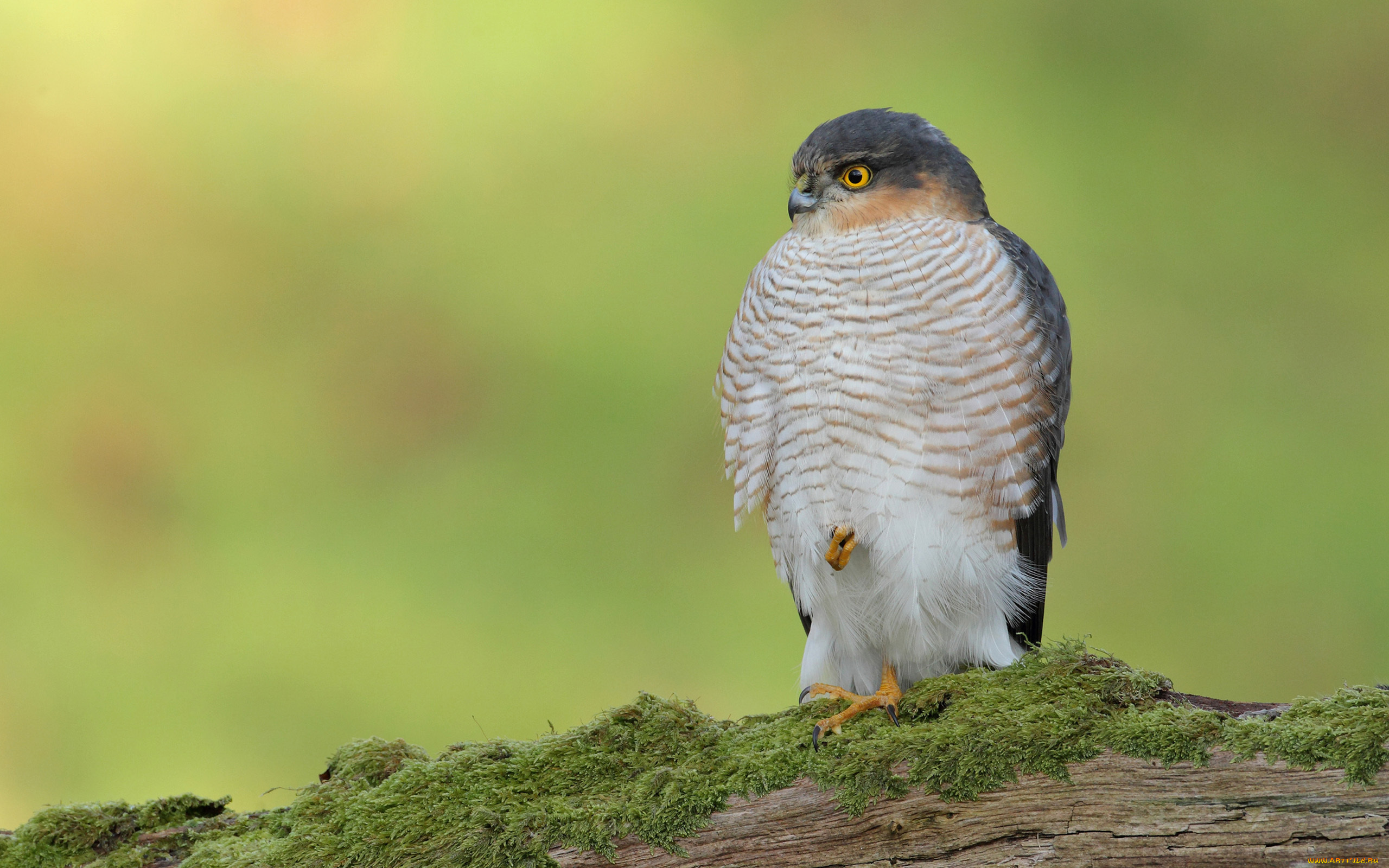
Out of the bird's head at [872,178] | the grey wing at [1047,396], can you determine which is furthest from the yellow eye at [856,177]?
the grey wing at [1047,396]

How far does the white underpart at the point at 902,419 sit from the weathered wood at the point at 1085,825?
0.84 metres

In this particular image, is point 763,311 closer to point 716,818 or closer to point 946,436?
point 946,436

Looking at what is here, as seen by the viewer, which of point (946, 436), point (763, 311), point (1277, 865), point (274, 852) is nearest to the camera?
point (1277, 865)

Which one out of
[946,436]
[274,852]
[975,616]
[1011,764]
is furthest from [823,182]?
[274,852]

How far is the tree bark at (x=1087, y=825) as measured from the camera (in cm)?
217

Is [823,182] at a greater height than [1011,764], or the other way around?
[823,182]

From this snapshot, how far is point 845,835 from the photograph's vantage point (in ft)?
8.17

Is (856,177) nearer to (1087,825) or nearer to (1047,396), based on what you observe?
(1047,396)

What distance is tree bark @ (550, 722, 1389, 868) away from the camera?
7.12 ft

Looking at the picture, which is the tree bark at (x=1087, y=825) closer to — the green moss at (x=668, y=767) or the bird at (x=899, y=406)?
the green moss at (x=668, y=767)

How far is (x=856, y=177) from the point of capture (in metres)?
3.34

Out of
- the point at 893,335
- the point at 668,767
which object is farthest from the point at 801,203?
the point at 668,767

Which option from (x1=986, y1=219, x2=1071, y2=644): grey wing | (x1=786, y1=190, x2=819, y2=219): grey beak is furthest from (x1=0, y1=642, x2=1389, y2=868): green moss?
(x1=786, y1=190, x2=819, y2=219): grey beak

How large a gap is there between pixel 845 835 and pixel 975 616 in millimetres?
1006
